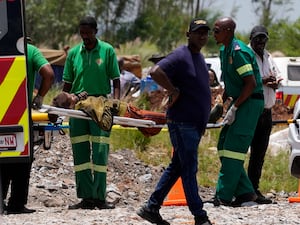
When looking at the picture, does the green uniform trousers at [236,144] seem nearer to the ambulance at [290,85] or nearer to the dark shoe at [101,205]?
the dark shoe at [101,205]

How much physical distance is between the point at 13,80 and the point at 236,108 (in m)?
2.32

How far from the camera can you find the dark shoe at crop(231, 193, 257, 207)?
9.06 m

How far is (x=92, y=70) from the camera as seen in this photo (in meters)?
9.12

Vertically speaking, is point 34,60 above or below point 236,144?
above

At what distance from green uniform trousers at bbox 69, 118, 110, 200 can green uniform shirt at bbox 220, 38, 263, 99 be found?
1.29 meters

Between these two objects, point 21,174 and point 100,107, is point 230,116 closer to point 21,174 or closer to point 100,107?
point 100,107

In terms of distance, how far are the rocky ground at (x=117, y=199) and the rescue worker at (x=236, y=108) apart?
0.31 m

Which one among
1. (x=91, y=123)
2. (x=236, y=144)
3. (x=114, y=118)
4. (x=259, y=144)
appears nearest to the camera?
(x=114, y=118)

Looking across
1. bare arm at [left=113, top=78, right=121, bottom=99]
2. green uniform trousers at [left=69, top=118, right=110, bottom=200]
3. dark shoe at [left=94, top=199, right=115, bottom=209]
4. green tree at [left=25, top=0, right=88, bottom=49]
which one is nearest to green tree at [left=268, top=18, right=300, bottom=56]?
green tree at [left=25, top=0, right=88, bottom=49]

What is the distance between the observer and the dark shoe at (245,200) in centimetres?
906

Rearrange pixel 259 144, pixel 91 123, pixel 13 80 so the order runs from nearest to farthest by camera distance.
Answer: pixel 13 80 → pixel 91 123 → pixel 259 144

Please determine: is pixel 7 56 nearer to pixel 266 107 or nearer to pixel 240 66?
pixel 240 66

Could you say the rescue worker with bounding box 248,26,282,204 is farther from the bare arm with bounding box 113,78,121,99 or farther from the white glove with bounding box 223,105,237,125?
the bare arm with bounding box 113,78,121,99

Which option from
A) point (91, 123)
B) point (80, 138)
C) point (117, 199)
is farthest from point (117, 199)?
point (91, 123)
